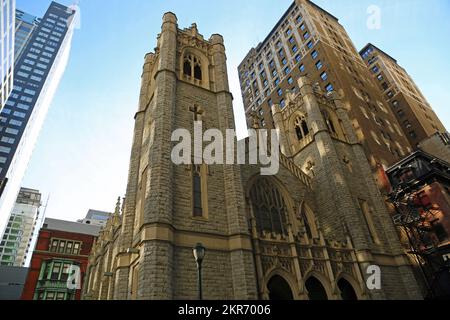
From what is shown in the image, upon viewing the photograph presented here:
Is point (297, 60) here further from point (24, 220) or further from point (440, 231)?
point (24, 220)

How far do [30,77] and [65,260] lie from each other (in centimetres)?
9840

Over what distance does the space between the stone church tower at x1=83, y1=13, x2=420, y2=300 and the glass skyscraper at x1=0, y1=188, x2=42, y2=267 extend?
147309 millimetres

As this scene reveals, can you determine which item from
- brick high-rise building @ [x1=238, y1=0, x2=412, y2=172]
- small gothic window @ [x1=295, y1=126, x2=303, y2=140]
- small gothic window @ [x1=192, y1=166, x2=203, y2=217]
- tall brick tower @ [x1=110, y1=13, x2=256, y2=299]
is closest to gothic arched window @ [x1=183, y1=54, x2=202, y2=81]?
tall brick tower @ [x1=110, y1=13, x2=256, y2=299]

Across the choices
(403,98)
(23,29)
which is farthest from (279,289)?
(23,29)

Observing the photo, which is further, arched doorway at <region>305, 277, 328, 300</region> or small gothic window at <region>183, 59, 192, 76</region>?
small gothic window at <region>183, 59, 192, 76</region>

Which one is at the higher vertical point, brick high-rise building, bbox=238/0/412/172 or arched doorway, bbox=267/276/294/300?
brick high-rise building, bbox=238/0/412/172

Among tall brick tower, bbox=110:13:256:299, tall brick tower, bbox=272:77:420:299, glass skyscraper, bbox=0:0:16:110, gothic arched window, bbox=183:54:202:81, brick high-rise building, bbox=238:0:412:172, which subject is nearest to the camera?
tall brick tower, bbox=110:13:256:299

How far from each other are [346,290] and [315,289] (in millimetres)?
2894

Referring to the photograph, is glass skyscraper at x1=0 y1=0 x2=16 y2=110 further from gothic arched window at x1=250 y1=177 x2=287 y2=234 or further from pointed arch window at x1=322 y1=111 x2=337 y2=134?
gothic arched window at x1=250 y1=177 x2=287 y2=234

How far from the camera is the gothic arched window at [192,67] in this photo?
891 inches

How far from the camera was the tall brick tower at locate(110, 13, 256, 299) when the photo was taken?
12.1m

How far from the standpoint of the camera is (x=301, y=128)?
29812 millimetres

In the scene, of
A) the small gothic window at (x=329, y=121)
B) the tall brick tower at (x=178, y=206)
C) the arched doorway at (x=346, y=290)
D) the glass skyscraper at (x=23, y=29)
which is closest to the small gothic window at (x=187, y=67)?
the tall brick tower at (x=178, y=206)
